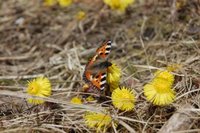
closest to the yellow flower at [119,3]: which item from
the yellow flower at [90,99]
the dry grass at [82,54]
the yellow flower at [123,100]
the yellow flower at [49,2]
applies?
the dry grass at [82,54]

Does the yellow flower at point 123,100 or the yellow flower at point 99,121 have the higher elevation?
the yellow flower at point 123,100

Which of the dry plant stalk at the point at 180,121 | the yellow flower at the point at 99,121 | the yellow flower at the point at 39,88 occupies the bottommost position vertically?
the dry plant stalk at the point at 180,121

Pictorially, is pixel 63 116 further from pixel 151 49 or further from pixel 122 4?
pixel 122 4

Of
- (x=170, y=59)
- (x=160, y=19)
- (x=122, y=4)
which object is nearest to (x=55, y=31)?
(x=122, y=4)

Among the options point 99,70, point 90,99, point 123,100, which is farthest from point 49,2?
point 123,100

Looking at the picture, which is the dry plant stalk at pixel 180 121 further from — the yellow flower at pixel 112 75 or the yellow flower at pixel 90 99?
the yellow flower at pixel 90 99

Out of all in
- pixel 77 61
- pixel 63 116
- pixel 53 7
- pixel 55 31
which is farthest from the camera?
pixel 53 7

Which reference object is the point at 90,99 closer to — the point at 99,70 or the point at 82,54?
the point at 99,70
